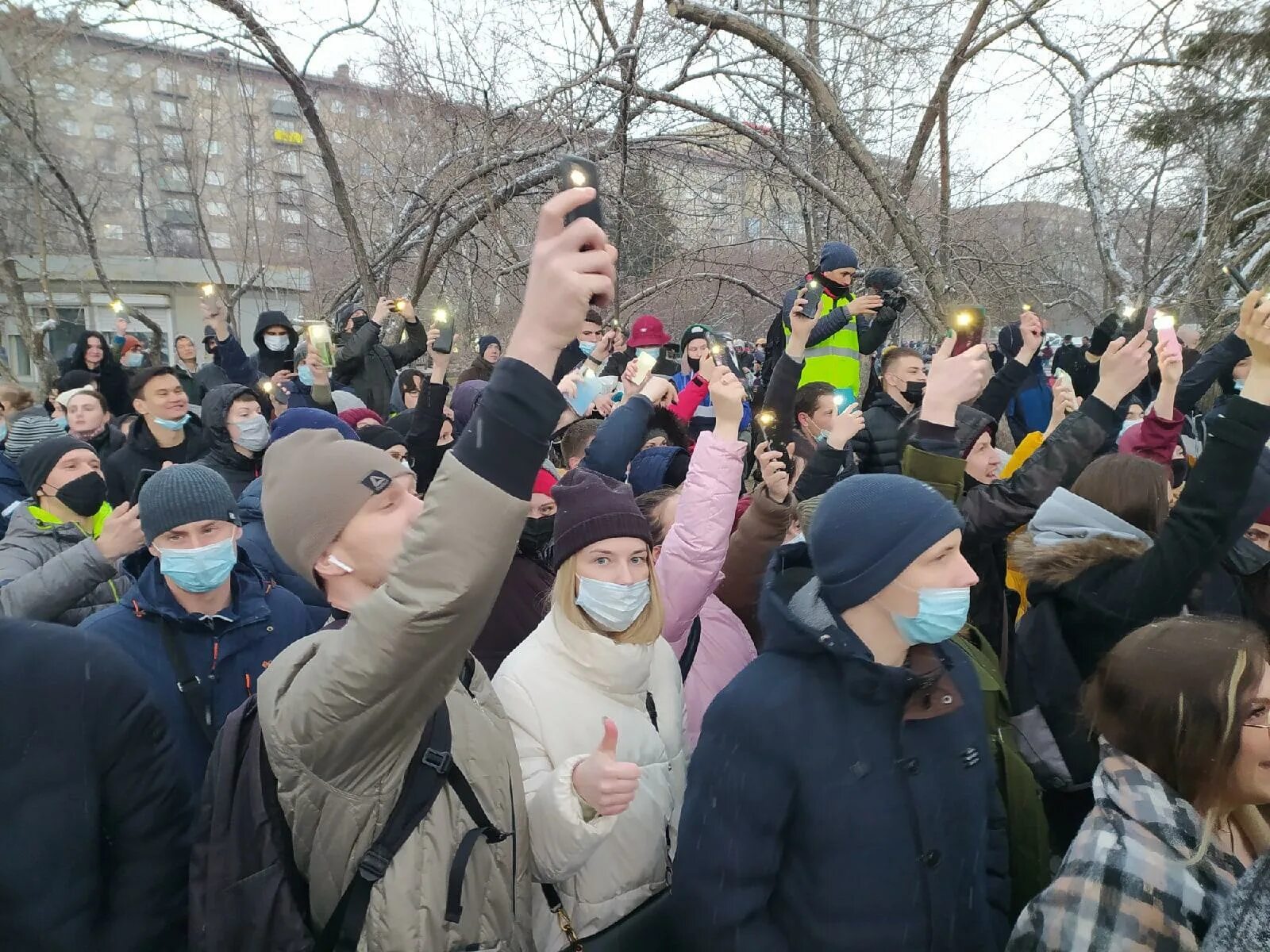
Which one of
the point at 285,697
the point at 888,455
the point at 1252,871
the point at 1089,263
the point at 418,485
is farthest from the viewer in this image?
the point at 1089,263

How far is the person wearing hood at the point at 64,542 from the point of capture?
3.01 m

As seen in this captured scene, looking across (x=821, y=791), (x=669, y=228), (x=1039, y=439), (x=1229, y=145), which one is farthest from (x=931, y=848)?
(x=1229, y=145)

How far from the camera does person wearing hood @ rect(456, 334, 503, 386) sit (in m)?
7.35

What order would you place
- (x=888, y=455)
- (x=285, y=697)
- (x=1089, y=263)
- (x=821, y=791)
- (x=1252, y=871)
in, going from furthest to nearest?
(x=1089, y=263)
(x=888, y=455)
(x=821, y=791)
(x=285, y=697)
(x=1252, y=871)

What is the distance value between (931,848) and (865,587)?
59 centimetres

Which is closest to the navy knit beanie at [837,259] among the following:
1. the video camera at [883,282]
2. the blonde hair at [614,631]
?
the video camera at [883,282]

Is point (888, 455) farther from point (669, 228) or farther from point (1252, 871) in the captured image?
point (669, 228)

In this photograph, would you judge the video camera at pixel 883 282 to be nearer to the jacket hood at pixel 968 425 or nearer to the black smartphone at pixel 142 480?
the jacket hood at pixel 968 425

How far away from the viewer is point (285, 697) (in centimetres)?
142

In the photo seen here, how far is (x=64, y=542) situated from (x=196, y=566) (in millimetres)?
1545

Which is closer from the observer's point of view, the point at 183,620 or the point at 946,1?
the point at 183,620

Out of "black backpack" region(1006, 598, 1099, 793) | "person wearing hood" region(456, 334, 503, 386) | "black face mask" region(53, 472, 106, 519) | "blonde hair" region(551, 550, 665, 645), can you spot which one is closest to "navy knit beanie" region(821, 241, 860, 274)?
"person wearing hood" region(456, 334, 503, 386)

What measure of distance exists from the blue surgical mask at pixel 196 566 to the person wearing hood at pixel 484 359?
4.61 meters

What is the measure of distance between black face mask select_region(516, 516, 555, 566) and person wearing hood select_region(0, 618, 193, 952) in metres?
1.61
